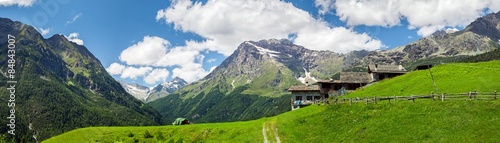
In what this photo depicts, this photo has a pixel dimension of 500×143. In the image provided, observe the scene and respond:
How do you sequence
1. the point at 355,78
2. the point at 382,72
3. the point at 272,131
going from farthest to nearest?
the point at 355,78 < the point at 382,72 < the point at 272,131

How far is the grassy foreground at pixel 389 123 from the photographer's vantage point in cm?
4378

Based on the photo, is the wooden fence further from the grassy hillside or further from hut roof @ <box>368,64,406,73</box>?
hut roof @ <box>368,64,406,73</box>

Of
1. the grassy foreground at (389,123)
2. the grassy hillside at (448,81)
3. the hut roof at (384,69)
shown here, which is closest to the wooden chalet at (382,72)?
the hut roof at (384,69)

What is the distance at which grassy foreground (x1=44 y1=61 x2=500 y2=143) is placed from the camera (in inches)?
1724

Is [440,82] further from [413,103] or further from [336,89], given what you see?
[336,89]

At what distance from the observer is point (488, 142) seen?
37719mm

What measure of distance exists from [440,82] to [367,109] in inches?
918

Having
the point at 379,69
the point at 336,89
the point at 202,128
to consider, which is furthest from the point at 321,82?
the point at 202,128

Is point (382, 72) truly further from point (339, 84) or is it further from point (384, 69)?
point (339, 84)

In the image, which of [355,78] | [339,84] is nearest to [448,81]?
[355,78]

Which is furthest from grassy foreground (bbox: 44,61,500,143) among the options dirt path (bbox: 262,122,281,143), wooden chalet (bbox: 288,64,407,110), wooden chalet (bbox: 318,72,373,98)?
wooden chalet (bbox: 318,72,373,98)

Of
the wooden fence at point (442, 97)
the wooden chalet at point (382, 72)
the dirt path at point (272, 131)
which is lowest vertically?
the dirt path at point (272, 131)

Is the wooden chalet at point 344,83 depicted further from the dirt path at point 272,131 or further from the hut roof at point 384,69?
the dirt path at point 272,131

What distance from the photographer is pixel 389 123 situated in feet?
166
